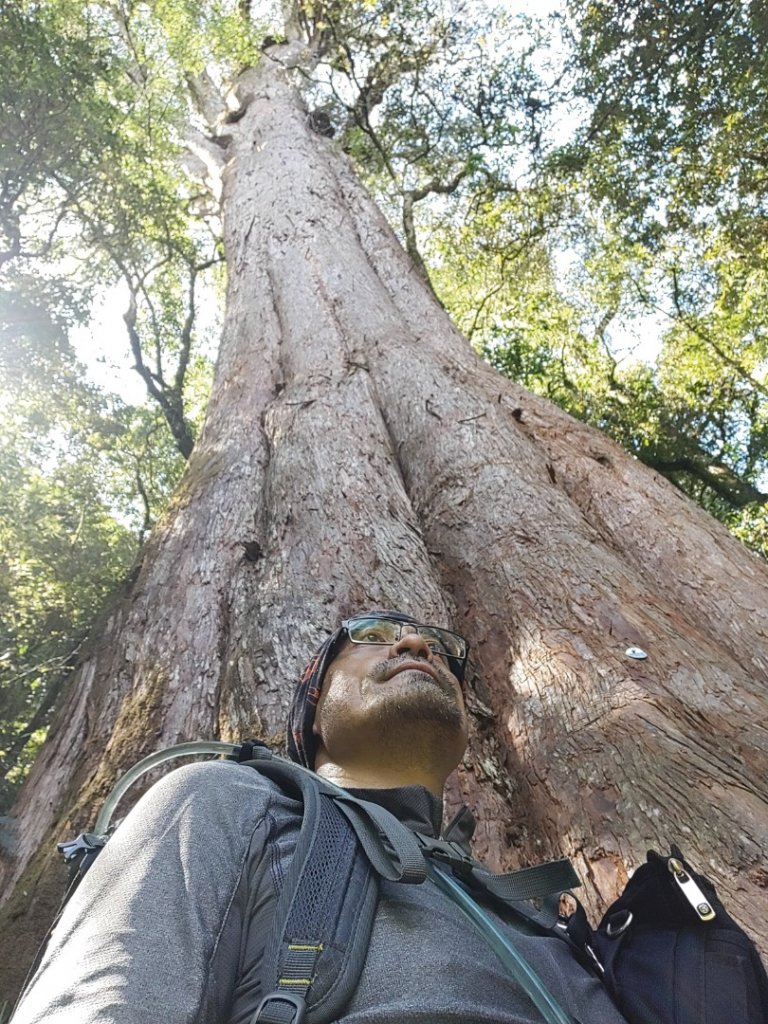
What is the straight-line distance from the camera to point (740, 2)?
9.48 metres

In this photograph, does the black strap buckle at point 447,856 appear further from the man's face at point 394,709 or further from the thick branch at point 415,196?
the thick branch at point 415,196

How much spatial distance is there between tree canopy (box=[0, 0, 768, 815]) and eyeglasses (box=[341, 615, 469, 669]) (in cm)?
637

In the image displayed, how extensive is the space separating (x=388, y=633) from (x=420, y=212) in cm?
1223

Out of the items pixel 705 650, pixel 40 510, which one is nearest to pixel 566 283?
pixel 40 510

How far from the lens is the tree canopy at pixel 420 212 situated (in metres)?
9.60

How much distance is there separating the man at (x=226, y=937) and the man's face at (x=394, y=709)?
20 centimetres

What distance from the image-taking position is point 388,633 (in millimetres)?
2670

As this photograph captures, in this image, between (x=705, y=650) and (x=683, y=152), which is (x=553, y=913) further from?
(x=683, y=152)

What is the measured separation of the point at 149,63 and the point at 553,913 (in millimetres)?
14057

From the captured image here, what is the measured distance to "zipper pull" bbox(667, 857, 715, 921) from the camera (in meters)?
1.66

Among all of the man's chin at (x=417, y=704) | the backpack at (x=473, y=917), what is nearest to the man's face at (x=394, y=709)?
the man's chin at (x=417, y=704)

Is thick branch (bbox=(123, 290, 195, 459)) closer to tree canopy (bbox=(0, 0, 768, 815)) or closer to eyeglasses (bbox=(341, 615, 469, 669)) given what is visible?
tree canopy (bbox=(0, 0, 768, 815))

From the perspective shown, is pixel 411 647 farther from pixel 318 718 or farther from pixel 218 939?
pixel 218 939

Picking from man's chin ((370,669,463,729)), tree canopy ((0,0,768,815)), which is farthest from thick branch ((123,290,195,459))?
man's chin ((370,669,463,729))
